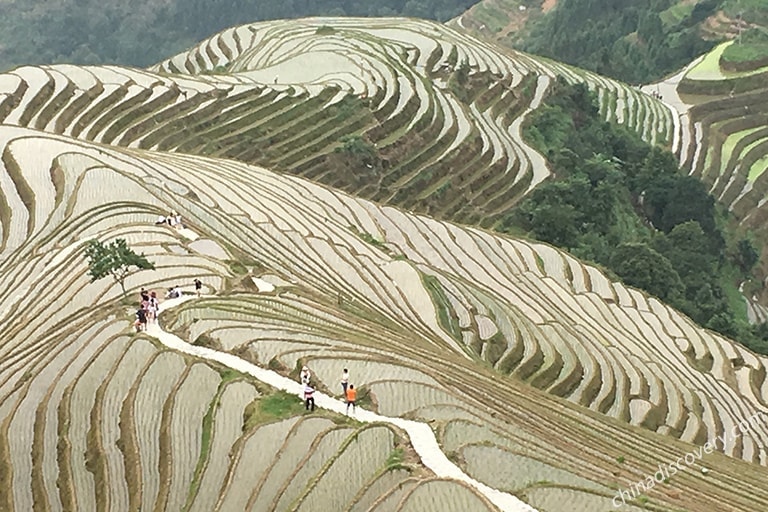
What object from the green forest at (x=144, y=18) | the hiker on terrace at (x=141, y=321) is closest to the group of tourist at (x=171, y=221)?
the hiker on terrace at (x=141, y=321)

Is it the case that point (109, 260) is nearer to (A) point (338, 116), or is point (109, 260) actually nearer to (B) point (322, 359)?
(B) point (322, 359)

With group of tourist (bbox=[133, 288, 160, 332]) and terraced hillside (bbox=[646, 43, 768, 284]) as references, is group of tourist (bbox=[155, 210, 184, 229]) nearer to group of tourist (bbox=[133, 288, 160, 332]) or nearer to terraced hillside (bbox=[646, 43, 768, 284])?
group of tourist (bbox=[133, 288, 160, 332])

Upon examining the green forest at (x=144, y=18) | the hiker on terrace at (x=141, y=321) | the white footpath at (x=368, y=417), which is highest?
the green forest at (x=144, y=18)

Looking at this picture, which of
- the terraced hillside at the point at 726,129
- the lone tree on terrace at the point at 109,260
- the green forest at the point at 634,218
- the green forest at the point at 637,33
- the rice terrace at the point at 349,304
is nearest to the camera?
the rice terrace at the point at 349,304

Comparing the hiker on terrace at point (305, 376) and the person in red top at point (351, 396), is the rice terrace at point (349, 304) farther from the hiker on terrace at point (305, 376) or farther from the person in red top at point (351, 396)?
the person in red top at point (351, 396)

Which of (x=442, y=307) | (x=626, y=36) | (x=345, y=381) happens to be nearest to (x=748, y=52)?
(x=626, y=36)

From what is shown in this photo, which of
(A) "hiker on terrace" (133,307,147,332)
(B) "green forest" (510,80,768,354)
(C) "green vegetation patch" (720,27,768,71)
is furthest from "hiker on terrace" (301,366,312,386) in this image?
(C) "green vegetation patch" (720,27,768,71)
